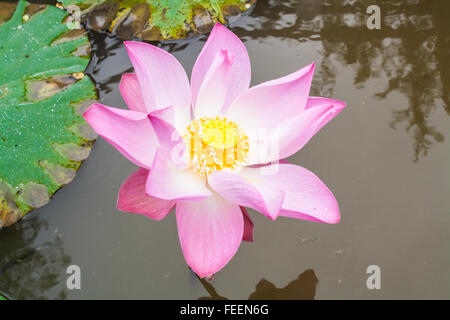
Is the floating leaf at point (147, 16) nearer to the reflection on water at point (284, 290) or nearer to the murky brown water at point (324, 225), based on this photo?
the murky brown water at point (324, 225)

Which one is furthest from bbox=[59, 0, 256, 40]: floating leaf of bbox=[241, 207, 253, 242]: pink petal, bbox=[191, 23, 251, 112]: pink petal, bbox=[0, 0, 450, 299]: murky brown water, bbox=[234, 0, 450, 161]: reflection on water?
bbox=[241, 207, 253, 242]: pink petal

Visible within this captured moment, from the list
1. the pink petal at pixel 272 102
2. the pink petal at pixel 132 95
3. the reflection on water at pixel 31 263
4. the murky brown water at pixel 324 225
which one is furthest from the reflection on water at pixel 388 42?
the reflection on water at pixel 31 263

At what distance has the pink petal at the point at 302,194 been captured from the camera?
1075 mm

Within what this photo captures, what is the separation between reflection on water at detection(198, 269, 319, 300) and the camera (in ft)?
4.41

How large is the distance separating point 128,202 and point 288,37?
44.3 inches

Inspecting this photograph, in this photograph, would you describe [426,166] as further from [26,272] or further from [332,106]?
[26,272]

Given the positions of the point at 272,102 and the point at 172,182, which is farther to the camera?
the point at 272,102

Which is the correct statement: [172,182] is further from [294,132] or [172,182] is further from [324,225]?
[324,225]

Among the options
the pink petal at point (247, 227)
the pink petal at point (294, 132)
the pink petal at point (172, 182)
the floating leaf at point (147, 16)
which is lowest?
the pink petal at point (247, 227)

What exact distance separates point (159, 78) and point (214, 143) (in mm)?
242

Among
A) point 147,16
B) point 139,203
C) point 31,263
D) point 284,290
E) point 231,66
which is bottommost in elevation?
point 284,290

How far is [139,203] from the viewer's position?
113cm

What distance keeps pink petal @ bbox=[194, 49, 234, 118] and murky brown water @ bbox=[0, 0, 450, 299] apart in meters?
0.41

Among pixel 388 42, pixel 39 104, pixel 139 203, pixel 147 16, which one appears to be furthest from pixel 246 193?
pixel 388 42
